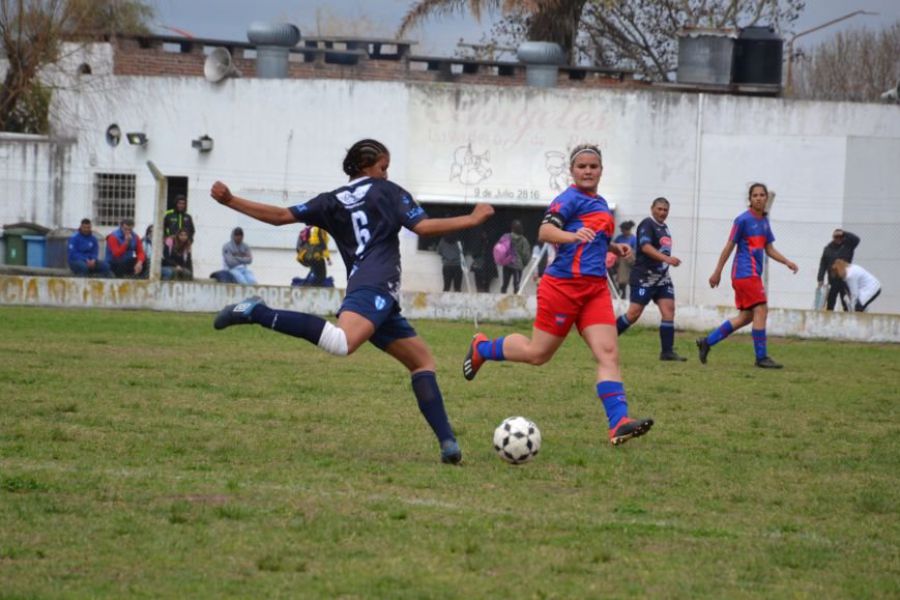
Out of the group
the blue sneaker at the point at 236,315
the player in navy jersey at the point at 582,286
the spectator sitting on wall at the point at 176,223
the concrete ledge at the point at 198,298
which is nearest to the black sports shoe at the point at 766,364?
the concrete ledge at the point at 198,298

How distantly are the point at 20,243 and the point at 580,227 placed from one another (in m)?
19.5

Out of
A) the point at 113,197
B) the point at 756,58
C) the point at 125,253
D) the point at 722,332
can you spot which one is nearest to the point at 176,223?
the point at 125,253

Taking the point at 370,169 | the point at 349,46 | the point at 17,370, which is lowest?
the point at 17,370

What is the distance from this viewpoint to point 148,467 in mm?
7312

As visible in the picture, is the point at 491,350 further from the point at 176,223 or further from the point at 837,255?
the point at 837,255

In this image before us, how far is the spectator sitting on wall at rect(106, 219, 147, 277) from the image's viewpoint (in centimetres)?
2266

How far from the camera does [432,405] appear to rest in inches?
309

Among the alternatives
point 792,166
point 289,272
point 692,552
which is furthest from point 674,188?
point 692,552

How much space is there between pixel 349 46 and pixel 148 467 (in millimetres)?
30832

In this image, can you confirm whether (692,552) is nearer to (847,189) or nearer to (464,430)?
(464,430)

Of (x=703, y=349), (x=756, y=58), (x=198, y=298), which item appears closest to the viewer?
(x=703, y=349)

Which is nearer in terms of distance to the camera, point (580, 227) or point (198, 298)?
point (580, 227)

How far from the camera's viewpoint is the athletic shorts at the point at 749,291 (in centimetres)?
1502

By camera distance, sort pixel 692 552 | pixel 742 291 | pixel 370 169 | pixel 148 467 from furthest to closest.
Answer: pixel 742 291 < pixel 370 169 < pixel 148 467 < pixel 692 552
